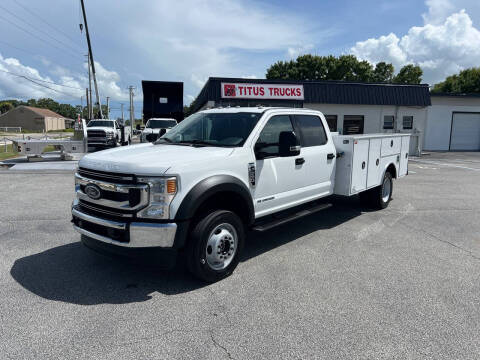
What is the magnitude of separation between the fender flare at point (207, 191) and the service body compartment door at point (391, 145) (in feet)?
13.0

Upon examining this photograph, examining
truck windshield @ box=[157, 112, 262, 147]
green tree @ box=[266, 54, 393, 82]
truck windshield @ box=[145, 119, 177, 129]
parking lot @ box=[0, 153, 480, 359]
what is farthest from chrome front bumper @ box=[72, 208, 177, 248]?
green tree @ box=[266, 54, 393, 82]

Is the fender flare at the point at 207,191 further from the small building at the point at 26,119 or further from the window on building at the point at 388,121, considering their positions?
the small building at the point at 26,119

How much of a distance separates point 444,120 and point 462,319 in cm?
2696

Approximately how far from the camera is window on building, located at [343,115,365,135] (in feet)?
75.3

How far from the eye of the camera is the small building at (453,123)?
2584 cm

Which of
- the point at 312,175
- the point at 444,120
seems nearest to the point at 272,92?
the point at 444,120

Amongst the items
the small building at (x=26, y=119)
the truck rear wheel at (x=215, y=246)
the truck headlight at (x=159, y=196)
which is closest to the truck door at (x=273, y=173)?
the truck rear wheel at (x=215, y=246)

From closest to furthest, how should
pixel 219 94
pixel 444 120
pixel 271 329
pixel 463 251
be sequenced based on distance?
pixel 271 329
pixel 463 251
pixel 219 94
pixel 444 120

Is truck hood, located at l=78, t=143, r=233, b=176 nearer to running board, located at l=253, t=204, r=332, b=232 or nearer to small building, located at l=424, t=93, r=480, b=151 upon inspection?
running board, located at l=253, t=204, r=332, b=232

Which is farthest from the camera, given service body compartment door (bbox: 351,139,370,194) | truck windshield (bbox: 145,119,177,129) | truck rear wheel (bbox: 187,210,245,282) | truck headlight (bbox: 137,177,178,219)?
truck windshield (bbox: 145,119,177,129)

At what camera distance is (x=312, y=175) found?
534 centimetres

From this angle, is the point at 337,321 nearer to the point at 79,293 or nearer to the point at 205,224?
the point at 205,224

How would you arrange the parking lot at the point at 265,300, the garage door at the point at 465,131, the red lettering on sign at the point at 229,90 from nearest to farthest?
the parking lot at the point at 265,300, the red lettering on sign at the point at 229,90, the garage door at the point at 465,131

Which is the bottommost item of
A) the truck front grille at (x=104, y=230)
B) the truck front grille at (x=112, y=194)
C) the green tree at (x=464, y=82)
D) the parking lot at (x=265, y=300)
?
the parking lot at (x=265, y=300)
